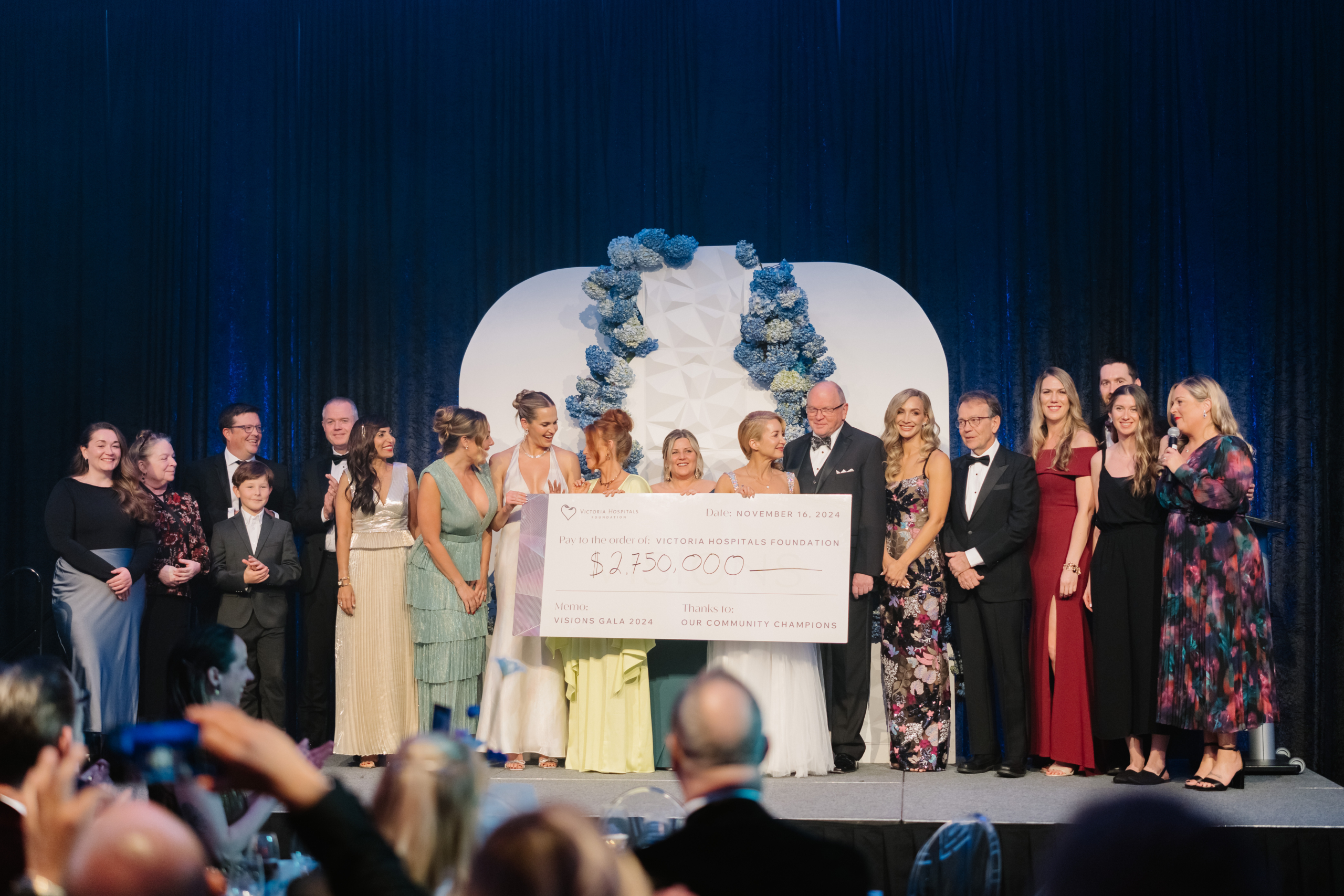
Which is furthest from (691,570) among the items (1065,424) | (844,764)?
(1065,424)

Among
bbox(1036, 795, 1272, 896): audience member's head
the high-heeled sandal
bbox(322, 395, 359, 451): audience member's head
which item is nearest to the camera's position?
bbox(1036, 795, 1272, 896): audience member's head

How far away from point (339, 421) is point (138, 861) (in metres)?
6.14

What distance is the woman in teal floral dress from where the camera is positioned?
17.3 feet

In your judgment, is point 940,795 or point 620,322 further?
point 620,322

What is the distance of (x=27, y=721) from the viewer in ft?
6.86

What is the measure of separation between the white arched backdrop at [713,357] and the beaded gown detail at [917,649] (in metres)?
1.02

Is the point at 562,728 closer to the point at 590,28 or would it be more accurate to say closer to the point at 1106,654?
the point at 1106,654

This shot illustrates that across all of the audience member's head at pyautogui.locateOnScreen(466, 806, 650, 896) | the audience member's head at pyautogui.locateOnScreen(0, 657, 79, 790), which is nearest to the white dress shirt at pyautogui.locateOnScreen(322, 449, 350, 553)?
the audience member's head at pyautogui.locateOnScreen(0, 657, 79, 790)

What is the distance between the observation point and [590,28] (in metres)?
8.02

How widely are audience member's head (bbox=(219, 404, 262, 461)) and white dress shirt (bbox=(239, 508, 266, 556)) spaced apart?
0.54m

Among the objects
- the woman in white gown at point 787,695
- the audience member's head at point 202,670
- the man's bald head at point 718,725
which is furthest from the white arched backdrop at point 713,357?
the man's bald head at point 718,725

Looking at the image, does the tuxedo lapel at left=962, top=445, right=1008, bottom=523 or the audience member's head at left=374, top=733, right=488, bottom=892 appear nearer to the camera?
the audience member's head at left=374, top=733, right=488, bottom=892

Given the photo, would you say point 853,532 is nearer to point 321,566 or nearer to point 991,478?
point 991,478

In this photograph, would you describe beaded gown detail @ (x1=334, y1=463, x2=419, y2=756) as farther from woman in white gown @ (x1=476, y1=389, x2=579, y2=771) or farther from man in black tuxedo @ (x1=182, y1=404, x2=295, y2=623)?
man in black tuxedo @ (x1=182, y1=404, x2=295, y2=623)
